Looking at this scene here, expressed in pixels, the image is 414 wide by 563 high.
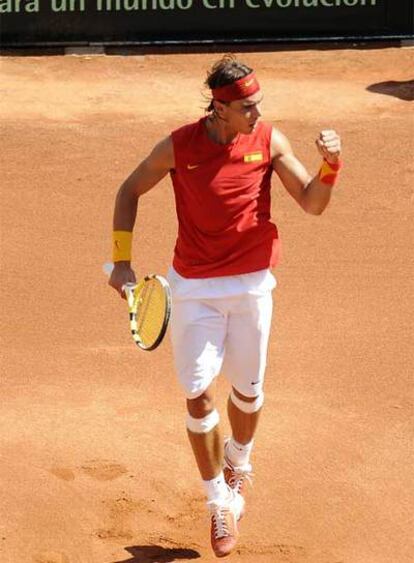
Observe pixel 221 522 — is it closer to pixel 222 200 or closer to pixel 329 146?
pixel 222 200

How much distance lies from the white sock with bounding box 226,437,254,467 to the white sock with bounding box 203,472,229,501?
288mm

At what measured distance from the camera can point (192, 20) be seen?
15.8m

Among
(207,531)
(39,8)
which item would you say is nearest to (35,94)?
(39,8)

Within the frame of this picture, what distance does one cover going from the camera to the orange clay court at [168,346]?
24.5 feet

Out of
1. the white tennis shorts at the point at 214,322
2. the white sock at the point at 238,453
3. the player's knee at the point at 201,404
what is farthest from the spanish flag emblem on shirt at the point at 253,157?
the white sock at the point at 238,453

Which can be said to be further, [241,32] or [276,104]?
[241,32]

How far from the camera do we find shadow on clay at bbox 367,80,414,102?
1434cm

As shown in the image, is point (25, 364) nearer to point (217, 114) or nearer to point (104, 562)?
point (104, 562)

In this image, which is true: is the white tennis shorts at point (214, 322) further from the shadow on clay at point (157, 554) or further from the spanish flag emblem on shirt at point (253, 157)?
the shadow on clay at point (157, 554)

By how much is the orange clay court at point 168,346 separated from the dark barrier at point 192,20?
694mm

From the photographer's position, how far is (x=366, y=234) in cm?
1138

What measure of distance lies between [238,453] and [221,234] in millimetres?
1302

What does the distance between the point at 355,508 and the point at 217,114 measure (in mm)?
2302

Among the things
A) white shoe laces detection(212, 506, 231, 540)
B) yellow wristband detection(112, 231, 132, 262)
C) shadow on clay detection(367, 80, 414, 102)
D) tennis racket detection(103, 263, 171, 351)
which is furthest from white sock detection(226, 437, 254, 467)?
shadow on clay detection(367, 80, 414, 102)
